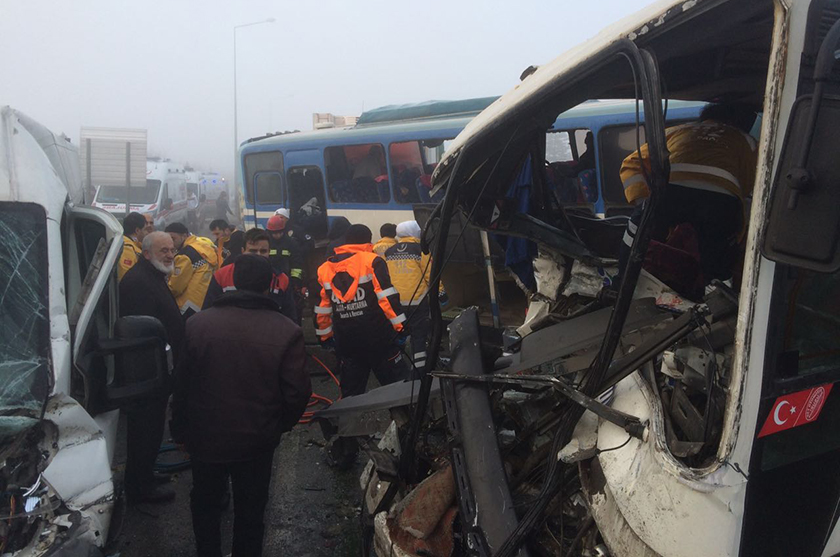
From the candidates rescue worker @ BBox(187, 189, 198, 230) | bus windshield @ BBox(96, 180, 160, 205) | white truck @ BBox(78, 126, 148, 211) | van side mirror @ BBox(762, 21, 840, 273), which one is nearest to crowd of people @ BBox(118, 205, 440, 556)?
van side mirror @ BBox(762, 21, 840, 273)

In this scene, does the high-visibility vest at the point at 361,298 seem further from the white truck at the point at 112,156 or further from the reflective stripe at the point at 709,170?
the white truck at the point at 112,156

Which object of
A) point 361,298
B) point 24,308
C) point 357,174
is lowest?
point 361,298

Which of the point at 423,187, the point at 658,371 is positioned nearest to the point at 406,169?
the point at 423,187

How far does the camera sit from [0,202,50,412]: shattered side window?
261cm

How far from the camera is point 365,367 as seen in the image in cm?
544

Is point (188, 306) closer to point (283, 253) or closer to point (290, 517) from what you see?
point (283, 253)

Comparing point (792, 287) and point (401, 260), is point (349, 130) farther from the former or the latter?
point (792, 287)

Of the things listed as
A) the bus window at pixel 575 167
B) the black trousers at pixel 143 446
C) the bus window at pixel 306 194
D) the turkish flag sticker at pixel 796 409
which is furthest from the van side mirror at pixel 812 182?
the bus window at pixel 306 194

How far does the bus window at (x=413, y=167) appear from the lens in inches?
402

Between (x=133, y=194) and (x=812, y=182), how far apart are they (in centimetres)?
2015

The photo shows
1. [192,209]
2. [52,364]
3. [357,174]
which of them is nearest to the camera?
[52,364]

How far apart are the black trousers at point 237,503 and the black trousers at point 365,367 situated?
1990mm

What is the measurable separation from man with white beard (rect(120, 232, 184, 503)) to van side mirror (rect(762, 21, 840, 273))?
12.3 feet

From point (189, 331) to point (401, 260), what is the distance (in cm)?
264
